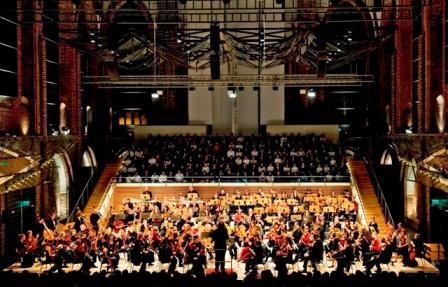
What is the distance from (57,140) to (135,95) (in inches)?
564

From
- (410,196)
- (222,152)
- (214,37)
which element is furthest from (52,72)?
(410,196)

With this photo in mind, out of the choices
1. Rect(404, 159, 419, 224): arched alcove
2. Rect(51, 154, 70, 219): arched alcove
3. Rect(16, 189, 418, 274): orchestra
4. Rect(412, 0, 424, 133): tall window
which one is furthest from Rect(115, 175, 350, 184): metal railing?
Rect(16, 189, 418, 274): orchestra

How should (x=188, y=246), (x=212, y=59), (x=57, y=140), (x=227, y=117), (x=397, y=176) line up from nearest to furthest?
(x=188, y=246) < (x=212, y=59) < (x=57, y=140) < (x=397, y=176) < (x=227, y=117)

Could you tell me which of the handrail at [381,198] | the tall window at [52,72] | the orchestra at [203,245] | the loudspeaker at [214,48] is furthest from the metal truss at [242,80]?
the orchestra at [203,245]

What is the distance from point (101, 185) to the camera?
2661 cm

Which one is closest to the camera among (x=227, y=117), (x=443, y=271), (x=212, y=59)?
(x=443, y=271)

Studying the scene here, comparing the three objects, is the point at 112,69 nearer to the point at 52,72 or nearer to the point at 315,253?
the point at 52,72

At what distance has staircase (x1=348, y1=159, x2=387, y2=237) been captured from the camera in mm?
23106

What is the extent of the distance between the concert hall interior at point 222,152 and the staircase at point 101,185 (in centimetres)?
9

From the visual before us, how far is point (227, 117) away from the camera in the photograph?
34188 mm

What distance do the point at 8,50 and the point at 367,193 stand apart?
15786 millimetres

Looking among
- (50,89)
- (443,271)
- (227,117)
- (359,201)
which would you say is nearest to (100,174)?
(50,89)

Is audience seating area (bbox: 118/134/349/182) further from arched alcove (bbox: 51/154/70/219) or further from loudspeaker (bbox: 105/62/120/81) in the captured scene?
loudspeaker (bbox: 105/62/120/81)

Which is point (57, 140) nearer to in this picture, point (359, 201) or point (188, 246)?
point (188, 246)
